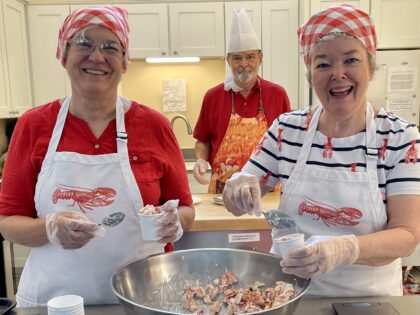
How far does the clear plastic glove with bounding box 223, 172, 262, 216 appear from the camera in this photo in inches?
46.3

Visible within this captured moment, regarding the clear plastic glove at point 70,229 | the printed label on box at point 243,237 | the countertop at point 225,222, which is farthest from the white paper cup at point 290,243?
the printed label on box at point 243,237

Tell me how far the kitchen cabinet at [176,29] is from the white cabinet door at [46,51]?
0.64 metres

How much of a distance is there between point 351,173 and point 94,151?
760 mm

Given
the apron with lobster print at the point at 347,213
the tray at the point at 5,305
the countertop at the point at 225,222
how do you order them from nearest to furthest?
the tray at the point at 5,305
the apron with lobster print at the point at 347,213
the countertop at the point at 225,222

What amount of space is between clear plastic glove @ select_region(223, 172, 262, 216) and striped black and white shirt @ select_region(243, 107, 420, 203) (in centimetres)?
11

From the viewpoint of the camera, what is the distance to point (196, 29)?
3.69 m

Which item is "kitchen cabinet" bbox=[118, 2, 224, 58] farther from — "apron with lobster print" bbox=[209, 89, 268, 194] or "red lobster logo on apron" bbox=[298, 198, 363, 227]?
"red lobster logo on apron" bbox=[298, 198, 363, 227]

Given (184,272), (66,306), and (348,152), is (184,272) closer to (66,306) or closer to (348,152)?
(66,306)

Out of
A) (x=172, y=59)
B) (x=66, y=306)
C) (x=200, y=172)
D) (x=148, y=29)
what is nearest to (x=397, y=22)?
(x=172, y=59)

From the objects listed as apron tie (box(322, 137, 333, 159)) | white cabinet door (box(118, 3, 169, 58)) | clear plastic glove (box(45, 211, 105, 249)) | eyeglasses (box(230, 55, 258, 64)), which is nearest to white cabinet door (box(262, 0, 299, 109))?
white cabinet door (box(118, 3, 169, 58))

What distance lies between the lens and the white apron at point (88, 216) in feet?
3.90

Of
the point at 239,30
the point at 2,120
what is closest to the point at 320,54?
the point at 239,30

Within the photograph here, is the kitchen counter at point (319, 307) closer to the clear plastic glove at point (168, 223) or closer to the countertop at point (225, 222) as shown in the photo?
the clear plastic glove at point (168, 223)

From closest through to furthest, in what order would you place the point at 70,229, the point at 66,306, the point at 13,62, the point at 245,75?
the point at 66,306 → the point at 70,229 → the point at 245,75 → the point at 13,62
